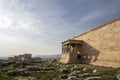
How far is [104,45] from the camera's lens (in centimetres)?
2947

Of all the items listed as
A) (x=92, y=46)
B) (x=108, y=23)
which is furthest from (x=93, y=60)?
(x=108, y=23)

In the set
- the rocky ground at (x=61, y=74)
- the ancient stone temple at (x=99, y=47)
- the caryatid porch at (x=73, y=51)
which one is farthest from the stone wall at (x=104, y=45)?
the rocky ground at (x=61, y=74)

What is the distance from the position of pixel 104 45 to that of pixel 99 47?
214cm

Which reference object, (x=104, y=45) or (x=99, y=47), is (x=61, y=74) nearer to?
(x=104, y=45)

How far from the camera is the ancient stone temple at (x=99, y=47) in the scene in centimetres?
2595

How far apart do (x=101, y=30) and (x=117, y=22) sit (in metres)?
5.43

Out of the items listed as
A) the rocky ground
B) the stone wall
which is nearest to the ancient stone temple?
the stone wall

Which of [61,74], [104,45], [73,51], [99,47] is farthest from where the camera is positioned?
[73,51]

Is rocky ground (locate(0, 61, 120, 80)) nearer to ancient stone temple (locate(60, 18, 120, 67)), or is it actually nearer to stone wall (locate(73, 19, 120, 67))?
stone wall (locate(73, 19, 120, 67))

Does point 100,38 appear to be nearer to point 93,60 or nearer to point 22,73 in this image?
point 93,60

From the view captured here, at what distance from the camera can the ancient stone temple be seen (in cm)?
2595

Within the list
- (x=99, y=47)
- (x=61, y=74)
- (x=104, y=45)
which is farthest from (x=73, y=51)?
(x=61, y=74)

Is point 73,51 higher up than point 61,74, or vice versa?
point 73,51

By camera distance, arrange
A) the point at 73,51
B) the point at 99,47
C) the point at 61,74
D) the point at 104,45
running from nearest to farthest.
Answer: the point at 61,74
the point at 104,45
the point at 99,47
the point at 73,51
